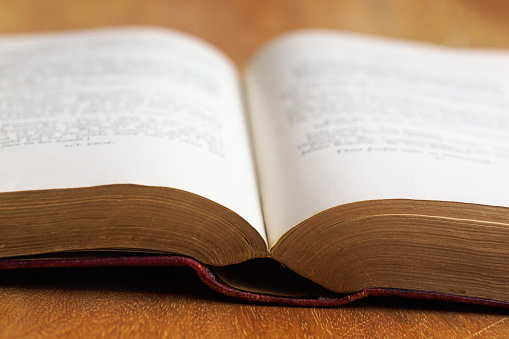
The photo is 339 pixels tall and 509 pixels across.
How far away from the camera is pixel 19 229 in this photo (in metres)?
0.52

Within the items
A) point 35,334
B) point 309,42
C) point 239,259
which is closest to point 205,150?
point 239,259

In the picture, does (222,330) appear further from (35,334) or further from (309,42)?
(309,42)

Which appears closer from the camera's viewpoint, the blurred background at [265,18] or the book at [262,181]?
the book at [262,181]

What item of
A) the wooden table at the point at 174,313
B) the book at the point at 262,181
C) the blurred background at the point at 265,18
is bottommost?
the wooden table at the point at 174,313

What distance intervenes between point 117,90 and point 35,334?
0.37 metres

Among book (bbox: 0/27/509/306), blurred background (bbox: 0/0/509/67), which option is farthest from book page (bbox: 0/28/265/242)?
blurred background (bbox: 0/0/509/67)

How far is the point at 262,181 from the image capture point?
2.17 feet

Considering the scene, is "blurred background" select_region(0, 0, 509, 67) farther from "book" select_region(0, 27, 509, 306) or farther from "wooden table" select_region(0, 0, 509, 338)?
"wooden table" select_region(0, 0, 509, 338)

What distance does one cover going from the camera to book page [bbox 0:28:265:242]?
560 millimetres

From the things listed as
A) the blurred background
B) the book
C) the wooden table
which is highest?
the blurred background

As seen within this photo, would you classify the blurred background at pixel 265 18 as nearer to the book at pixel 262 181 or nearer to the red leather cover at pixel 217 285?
the book at pixel 262 181

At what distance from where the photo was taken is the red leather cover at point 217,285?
0.52m

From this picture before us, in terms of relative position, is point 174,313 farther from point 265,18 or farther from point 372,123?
point 265,18

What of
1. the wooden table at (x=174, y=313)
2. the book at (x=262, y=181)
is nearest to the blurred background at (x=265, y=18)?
the book at (x=262, y=181)
